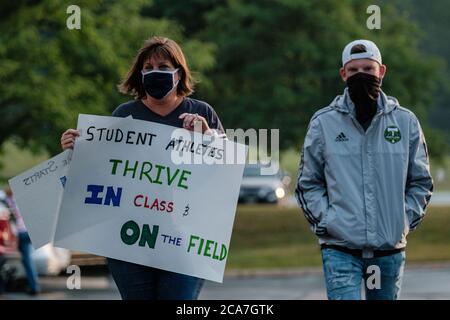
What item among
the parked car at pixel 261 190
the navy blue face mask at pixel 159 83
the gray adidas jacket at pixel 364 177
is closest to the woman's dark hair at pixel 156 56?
the navy blue face mask at pixel 159 83

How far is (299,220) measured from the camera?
3553 centimetres

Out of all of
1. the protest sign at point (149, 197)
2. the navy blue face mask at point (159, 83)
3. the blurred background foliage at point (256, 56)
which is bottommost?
the protest sign at point (149, 197)

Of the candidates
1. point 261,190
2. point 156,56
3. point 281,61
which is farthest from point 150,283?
point 261,190

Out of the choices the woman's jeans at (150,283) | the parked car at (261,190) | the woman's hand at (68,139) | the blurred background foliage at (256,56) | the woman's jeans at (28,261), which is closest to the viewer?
the woman's jeans at (150,283)

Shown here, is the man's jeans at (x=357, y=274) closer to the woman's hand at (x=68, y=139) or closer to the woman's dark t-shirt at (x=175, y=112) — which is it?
the woman's dark t-shirt at (x=175, y=112)

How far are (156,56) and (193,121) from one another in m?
0.41

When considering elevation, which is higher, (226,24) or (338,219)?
(226,24)

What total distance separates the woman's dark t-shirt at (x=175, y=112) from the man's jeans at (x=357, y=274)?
86 centimetres

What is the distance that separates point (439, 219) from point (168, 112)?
28.6 metres

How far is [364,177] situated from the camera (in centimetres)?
624

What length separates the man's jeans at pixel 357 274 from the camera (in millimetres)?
6246
